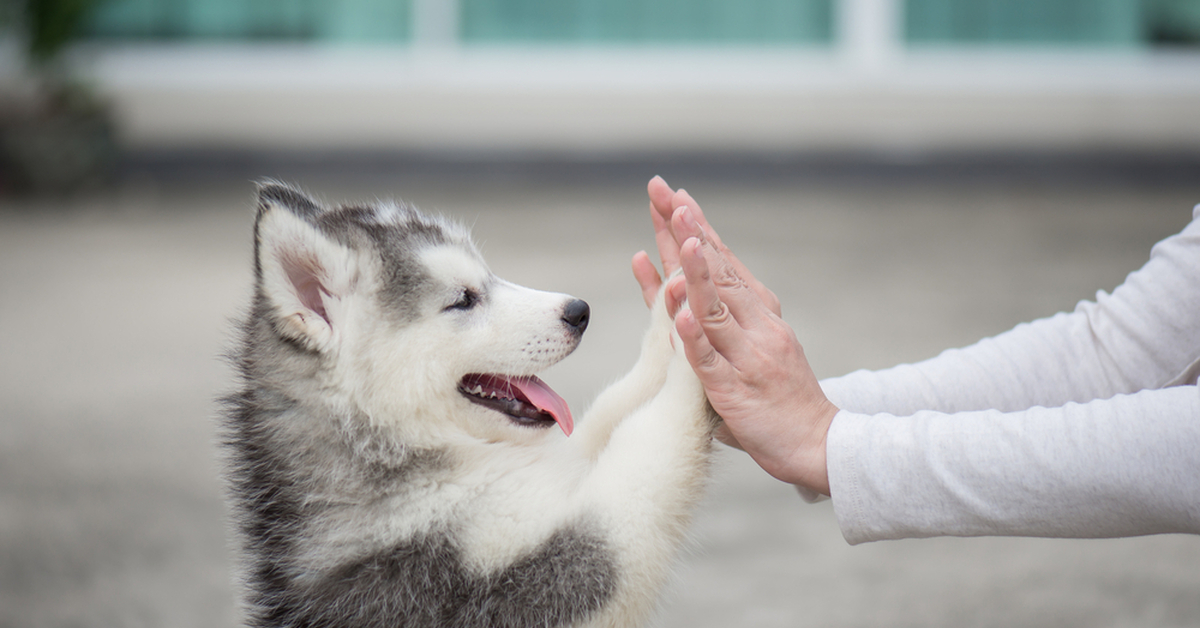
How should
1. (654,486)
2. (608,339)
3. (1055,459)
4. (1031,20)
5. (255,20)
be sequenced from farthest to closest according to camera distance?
(255,20) → (1031,20) → (608,339) → (654,486) → (1055,459)

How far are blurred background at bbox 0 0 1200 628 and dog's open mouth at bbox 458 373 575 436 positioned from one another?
1.30 metres

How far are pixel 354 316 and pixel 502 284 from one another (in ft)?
1.21

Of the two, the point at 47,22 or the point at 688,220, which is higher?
the point at 47,22

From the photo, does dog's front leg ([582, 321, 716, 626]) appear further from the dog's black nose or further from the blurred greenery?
the blurred greenery

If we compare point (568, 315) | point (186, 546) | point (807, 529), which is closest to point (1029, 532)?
point (568, 315)

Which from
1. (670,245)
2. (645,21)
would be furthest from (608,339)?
(645,21)

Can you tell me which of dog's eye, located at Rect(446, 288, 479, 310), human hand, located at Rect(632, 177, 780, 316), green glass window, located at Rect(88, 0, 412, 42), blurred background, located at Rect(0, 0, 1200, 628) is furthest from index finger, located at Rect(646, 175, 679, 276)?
green glass window, located at Rect(88, 0, 412, 42)

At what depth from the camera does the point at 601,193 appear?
10266mm

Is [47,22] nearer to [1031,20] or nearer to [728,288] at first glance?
[728,288]

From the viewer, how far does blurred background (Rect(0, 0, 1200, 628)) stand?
339 centimetres

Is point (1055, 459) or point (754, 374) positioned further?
point (754, 374)

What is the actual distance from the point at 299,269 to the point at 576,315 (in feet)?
1.91

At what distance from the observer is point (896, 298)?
21.5 ft

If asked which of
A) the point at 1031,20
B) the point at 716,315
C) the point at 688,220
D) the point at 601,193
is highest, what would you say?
the point at 1031,20
